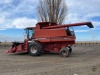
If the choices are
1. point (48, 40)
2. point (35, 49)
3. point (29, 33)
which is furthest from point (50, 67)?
point (29, 33)

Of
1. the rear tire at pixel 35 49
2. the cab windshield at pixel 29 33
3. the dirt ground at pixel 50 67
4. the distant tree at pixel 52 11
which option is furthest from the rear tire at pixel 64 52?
the distant tree at pixel 52 11

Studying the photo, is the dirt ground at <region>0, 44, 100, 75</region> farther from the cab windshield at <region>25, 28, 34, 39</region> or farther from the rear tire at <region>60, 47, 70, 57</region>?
the cab windshield at <region>25, 28, 34, 39</region>

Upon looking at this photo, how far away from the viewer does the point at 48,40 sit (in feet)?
82.4

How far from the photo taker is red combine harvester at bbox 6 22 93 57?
24219mm

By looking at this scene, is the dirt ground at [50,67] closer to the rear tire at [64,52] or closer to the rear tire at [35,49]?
the rear tire at [64,52]

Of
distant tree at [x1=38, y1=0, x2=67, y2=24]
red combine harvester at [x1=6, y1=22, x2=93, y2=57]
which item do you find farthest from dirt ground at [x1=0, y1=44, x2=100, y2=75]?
distant tree at [x1=38, y1=0, x2=67, y2=24]

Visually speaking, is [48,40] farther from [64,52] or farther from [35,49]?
[64,52]

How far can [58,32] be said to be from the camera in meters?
24.5

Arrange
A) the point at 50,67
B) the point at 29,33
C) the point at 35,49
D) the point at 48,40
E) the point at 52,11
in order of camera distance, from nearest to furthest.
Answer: the point at 50,67, the point at 48,40, the point at 35,49, the point at 29,33, the point at 52,11

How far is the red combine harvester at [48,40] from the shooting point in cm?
2422

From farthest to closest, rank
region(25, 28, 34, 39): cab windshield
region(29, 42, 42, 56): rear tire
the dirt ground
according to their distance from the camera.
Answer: region(25, 28, 34, 39): cab windshield, region(29, 42, 42, 56): rear tire, the dirt ground

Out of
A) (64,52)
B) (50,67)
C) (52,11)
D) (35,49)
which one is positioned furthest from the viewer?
(52,11)

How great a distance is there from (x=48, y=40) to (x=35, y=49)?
60.1 inches

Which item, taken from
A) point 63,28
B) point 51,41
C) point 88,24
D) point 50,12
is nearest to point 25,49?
point 51,41
